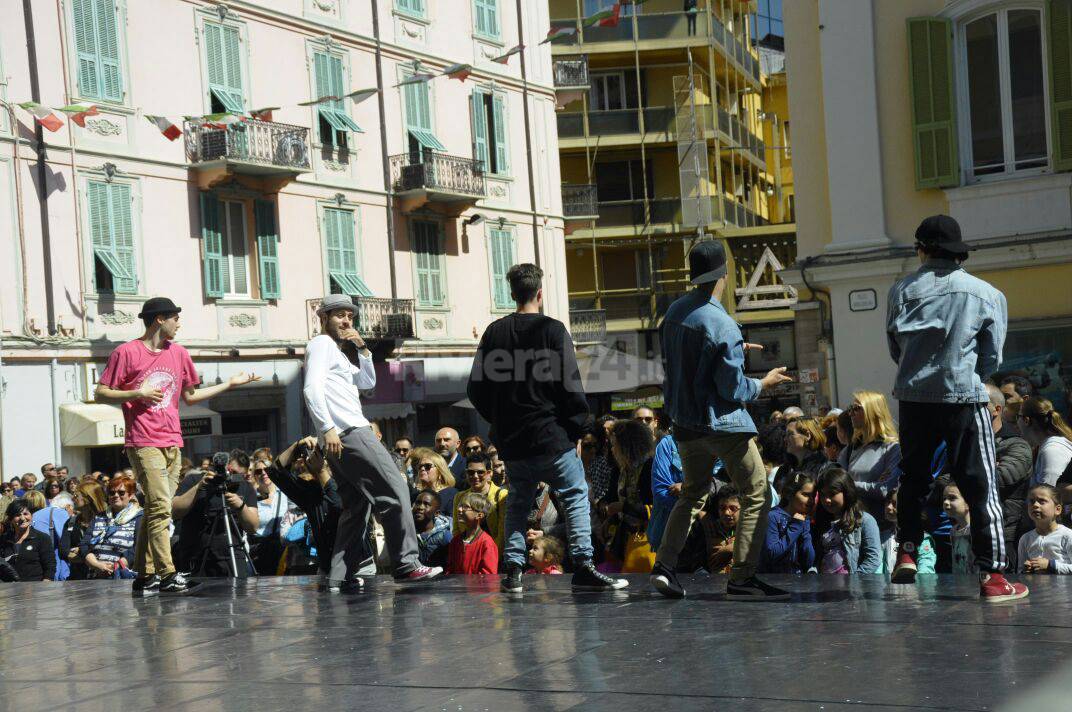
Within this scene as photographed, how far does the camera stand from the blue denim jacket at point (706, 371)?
704 centimetres

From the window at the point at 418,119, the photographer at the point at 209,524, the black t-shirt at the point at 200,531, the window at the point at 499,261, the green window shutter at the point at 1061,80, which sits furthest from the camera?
the window at the point at 499,261

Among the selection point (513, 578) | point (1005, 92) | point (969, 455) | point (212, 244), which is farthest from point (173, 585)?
point (212, 244)

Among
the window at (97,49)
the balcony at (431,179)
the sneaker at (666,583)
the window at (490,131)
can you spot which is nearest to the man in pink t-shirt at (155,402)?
the sneaker at (666,583)

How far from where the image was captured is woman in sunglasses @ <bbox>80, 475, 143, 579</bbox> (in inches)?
510

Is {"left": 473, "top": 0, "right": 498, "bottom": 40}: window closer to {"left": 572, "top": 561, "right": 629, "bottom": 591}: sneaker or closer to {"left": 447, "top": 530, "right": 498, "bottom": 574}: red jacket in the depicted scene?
{"left": 447, "top": 530, "right": 498, "bottom": 574}: red jacket

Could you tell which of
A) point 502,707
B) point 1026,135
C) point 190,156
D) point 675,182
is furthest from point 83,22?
point 675,182

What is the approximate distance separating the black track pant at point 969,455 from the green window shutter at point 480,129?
27806 mm

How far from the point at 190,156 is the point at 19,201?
410cm

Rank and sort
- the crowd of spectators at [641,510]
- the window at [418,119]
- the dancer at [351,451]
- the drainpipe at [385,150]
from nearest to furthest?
1. the dancer at [351,451]
2. the crowd of spectators at [641,510]
3. the drainpipe at [385,150]
4. the window at [418,119]

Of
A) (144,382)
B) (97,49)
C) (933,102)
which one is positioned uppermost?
(97,49)

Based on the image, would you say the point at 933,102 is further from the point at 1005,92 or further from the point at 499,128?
the point at 499,128

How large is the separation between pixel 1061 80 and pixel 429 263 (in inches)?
771

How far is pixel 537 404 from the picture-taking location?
7.92m

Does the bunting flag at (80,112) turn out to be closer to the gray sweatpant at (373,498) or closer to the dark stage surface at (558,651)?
the dark stage surface at (558,651)
